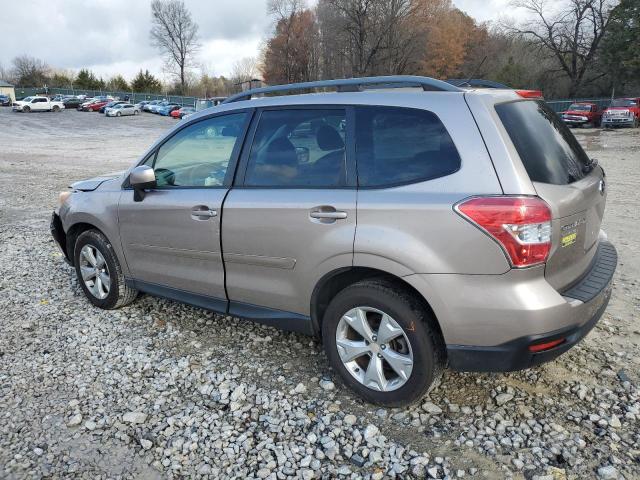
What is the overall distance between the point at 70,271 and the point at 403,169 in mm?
4431

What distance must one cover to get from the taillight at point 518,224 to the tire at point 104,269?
10.4 feet

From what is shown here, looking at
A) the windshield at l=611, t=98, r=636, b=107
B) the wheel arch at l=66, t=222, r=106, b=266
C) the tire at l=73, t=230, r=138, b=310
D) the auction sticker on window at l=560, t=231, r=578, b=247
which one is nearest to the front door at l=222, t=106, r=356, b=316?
the auction sticker on window at l=560, t=231, r=578, b=247

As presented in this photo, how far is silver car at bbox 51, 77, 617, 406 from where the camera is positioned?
250 cm

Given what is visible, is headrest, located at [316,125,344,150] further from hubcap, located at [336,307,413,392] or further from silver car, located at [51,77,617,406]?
hubcap, located at [336,307,413,392]

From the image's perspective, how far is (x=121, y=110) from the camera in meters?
53.2

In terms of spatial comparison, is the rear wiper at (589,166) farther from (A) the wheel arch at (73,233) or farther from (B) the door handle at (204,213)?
(A) the wheel arch at (73,233)

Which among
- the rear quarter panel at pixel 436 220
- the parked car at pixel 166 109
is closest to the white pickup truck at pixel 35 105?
the parked car at pixel 166 109

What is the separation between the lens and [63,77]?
9031 centimetres

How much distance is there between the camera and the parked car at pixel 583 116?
3297 cm

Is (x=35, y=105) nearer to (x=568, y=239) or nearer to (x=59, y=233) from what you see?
(x=59, y=233)

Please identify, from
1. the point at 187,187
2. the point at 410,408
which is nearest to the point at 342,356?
the point at 410,408

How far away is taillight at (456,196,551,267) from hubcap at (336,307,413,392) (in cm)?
74

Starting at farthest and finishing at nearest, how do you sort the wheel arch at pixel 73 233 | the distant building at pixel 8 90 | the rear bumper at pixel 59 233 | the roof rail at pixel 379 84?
1. the distant building at pixel 8 90
2. the rear bumper at pixel 59 233
3. the wheel arch at pixel 73 233
4. the roof rail at pixel 379 84

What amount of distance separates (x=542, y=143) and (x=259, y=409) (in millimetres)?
2283
